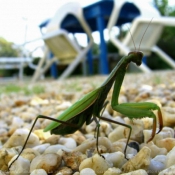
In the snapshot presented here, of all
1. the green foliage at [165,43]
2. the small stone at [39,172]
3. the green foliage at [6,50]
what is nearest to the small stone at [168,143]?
the small stone at [39,172]

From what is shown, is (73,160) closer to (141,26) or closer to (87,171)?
(87,171)

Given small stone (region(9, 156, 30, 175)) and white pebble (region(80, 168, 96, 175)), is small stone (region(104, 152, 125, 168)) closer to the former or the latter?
white pebble (region(80, 168, 96, 175))

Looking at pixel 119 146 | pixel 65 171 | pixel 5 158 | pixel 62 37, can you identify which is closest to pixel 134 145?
pixel 119 146

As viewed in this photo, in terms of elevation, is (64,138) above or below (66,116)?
below

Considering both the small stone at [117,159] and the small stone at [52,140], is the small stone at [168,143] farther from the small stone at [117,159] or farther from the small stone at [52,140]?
the small stone at [52,140]

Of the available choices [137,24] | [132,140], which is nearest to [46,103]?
[132,140]

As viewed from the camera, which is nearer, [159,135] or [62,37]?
[159,135]

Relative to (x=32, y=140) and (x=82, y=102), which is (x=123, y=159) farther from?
(x=32, y=140)
